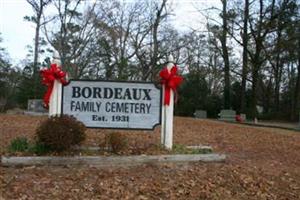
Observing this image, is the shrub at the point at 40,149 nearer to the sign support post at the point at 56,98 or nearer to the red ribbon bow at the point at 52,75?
the sign support post at the point at 56,98

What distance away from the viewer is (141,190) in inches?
296

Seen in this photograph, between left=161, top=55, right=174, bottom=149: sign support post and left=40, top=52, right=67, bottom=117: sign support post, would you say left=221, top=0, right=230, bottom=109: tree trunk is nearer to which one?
left=161, top=55, right=174, bottom=149: sign support post

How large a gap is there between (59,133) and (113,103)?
5.51 feet

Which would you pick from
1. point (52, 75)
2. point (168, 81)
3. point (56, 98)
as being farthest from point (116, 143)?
point (52, 75)

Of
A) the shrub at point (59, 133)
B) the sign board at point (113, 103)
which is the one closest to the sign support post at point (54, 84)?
the sign board at point (113, 103)

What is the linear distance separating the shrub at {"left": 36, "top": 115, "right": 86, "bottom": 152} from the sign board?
3.81 feet

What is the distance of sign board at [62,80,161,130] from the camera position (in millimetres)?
9922

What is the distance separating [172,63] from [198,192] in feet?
10.3

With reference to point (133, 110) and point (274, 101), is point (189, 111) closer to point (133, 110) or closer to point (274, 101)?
point (274, 101)

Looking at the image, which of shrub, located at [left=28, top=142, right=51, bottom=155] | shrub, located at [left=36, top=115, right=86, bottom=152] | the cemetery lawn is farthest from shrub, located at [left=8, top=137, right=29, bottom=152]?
the cemetery lawn

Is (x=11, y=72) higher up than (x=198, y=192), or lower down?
higher up

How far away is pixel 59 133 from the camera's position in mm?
8539

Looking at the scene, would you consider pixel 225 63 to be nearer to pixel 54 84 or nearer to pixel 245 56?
pixel 245 56

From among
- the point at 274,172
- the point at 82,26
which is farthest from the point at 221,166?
the point at 82,26
